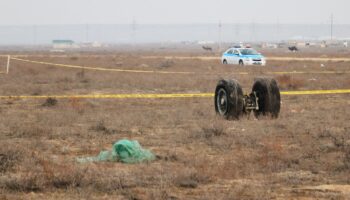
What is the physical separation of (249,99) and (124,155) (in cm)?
595

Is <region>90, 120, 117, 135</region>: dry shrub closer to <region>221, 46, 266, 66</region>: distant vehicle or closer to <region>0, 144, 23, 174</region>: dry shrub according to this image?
<region>0, 144, 23, 174</region>: dry shrub

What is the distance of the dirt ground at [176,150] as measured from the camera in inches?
321

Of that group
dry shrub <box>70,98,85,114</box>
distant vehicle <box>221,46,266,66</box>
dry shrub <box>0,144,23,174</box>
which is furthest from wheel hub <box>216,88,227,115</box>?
distant vehicle <box>221,46,266,66</box>

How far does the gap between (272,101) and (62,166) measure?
284 inches

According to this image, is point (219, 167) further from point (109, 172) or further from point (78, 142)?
point (78, 142)

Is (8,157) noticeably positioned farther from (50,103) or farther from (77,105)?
(50,103)

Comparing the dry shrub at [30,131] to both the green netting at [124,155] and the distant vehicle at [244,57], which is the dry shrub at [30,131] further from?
the distant vehicle at [244,57]

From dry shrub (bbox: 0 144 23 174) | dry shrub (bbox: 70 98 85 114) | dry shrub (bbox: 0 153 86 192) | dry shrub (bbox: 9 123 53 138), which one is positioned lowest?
dry shrub (bbox: 0 153 86 192)

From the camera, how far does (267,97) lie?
50.1ft

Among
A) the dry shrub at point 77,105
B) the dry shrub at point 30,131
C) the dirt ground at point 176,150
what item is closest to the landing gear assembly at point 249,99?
the dirt ground at point 176,150

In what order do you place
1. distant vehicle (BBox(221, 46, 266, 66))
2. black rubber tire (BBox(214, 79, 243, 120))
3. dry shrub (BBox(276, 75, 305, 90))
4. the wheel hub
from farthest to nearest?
distant vehicle (BBox(221, 46, 266, 66))
dry shrub (BBox(276, 75, 305, 90))
the wheel hub
black rubber tire (BBox(214, 79, 243, 120))

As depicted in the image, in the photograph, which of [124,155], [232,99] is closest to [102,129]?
[232,99]

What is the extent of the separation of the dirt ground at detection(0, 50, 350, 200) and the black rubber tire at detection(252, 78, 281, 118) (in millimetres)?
319

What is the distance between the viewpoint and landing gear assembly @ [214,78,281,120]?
1495 cm
